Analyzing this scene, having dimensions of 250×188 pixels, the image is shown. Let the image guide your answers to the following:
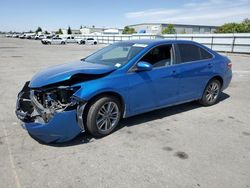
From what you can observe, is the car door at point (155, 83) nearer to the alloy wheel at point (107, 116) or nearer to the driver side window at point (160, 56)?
the driver side window at point (160, 56)

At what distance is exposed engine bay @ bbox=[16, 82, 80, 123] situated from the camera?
3.56m

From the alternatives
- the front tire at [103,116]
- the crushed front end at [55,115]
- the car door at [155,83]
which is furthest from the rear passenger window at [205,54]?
the crushed front end at [55,115]

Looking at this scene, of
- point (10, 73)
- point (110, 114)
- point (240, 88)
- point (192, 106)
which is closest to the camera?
point (110, 114)

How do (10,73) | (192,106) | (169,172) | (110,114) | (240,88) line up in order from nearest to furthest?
(169,172) → (110,114) → (192,106) → (240,88) → (10,73)

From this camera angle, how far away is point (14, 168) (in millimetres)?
3111

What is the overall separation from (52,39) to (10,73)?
3634 cm

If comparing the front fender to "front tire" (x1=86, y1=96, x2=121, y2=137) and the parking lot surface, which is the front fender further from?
the parking lot surface

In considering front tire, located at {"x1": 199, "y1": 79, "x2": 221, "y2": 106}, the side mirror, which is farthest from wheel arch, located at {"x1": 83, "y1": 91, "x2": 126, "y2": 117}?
front tire, located at {"x1": 199, "y1": 79, "x2": 221, "y2": 106}

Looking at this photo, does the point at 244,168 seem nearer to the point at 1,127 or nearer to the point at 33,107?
the point at 33,107

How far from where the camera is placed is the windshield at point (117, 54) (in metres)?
4.50

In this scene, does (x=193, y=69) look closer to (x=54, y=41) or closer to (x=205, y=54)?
(x=205, y=54)

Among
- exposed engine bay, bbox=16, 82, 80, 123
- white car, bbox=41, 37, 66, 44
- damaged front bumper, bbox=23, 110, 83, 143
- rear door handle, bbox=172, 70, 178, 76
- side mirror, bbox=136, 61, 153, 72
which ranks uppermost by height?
white car, bbox=41, 37, 66, 44

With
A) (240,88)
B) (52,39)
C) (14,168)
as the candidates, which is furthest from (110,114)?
(52,39)

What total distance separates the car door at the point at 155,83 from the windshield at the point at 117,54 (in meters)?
0.27
